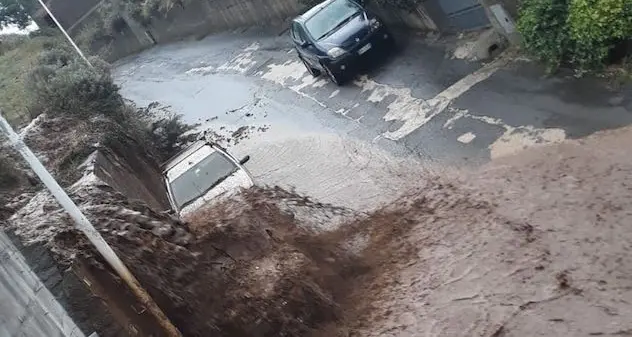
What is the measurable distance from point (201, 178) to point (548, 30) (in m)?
→ 6.49

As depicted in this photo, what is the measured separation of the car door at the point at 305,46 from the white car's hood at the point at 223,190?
6.29 meters

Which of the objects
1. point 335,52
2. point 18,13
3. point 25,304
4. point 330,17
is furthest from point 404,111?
point 18,13

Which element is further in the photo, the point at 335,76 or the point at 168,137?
the point at 168,137

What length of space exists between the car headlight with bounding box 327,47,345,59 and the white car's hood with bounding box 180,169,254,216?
5.69 m

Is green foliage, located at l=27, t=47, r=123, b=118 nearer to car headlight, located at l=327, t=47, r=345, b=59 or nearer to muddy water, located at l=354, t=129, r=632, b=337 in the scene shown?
car headlight, located at l=327, t=47, r=345, b=59

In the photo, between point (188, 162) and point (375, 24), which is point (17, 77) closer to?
point (188, 162)

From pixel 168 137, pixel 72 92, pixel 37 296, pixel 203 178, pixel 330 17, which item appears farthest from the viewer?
pixel 168 137

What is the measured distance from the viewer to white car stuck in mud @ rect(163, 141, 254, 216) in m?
11.6

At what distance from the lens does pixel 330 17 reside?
56.9ft

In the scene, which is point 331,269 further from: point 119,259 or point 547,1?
point 547,1

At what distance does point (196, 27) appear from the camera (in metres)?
36.8

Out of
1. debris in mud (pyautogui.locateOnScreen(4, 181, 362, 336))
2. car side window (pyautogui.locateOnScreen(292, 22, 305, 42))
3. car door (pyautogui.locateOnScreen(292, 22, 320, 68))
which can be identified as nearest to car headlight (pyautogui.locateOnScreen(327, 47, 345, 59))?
car door (pyautogui.locateOnScreen(292, 22, 320, 68))

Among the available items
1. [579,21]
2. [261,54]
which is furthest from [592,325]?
[261,54]

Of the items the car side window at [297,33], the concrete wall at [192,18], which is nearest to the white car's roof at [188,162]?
the car side window at [297,33]
